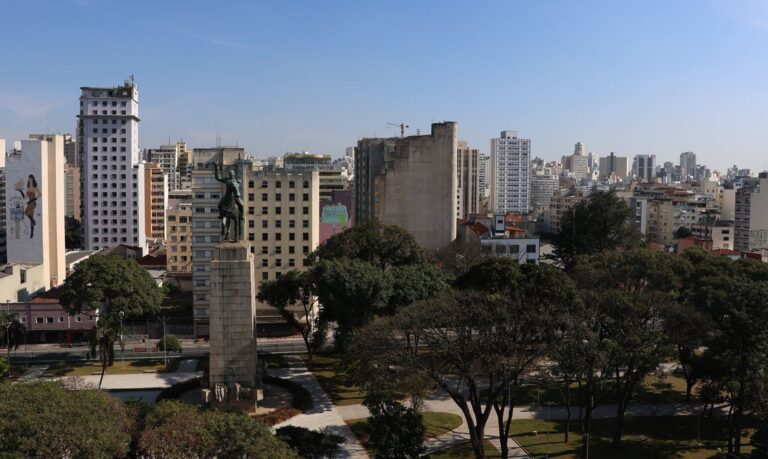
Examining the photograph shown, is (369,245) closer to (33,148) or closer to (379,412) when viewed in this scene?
(379,412)

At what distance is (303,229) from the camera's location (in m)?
69.8

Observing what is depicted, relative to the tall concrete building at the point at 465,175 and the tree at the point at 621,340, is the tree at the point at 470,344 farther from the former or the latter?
the tall concrete building at the point at 465,175

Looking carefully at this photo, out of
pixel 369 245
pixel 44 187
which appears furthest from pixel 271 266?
pixel 44 187

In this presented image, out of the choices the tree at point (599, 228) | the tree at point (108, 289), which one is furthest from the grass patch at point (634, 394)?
the tree at point (599, 228)

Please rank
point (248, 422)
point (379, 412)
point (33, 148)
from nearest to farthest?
1. point (248, 422)
2. point (379, 412)
3. point (33, 148)

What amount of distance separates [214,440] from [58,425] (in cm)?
501

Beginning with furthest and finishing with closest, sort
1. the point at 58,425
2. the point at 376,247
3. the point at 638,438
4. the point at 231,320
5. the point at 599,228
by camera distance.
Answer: the point at 599,228 → the point at 376,247 → the point at 231,320 → the point at 638,438 → the point at 58,425

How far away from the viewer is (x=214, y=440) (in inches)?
899

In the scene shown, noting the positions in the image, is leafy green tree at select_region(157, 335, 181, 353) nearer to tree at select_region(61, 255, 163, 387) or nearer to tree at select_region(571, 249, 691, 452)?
tree at select_region(61, 255, 163, 387)

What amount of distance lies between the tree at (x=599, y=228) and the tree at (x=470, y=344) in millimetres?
57674

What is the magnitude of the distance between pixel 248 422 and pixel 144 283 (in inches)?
1400

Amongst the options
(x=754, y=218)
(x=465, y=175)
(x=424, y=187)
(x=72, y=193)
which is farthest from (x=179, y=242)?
(x=754, y=218)

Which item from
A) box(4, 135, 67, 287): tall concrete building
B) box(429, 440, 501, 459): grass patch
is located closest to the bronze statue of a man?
box(429, 440, 501, 459): grass patch

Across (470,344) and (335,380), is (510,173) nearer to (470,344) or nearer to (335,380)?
(335,380)
